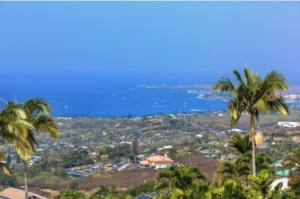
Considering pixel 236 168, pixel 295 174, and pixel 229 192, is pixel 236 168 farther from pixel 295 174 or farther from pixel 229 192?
pixel 295 174

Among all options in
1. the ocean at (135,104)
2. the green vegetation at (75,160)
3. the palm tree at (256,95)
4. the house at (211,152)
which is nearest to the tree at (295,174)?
the palm tree at (256,95)

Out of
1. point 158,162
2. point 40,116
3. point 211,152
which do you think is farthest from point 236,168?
point 211,152

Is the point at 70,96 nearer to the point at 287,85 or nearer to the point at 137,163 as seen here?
the point at 137,163

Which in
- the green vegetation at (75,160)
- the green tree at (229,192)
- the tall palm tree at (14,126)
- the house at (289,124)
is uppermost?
the tall palm tree at (14,126)

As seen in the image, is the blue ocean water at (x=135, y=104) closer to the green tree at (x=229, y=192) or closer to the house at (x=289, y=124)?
the house at (x=289, y=124)

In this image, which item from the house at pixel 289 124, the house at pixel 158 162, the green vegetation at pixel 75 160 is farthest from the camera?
the house at pixel 289 124

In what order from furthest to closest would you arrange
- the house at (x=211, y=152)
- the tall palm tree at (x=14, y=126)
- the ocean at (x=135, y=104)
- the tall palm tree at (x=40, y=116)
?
the ocean at (x=135, y=104) → the house at (x=211, y=152) → the tall palm tree at (x=40, y=116) → the tall palm tree at (x=14, y=126)

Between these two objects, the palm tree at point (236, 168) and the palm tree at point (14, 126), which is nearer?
the palm tree at point (14, 126)

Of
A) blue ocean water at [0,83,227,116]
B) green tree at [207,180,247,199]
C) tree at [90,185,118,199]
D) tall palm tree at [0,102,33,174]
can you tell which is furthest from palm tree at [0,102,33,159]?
Answer: blue ocean water at [0,83,227,116]

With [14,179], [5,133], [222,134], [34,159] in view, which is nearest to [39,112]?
[5,133]
